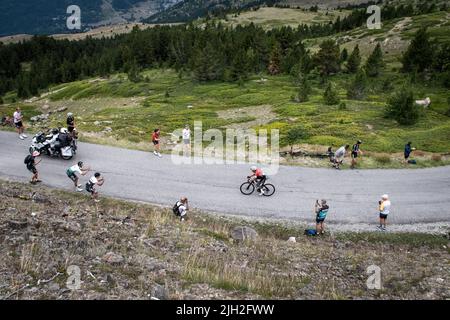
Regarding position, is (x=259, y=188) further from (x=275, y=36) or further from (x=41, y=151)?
(x=275, y=36)

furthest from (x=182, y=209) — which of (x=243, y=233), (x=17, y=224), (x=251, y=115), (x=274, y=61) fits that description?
(x=274, y=61)

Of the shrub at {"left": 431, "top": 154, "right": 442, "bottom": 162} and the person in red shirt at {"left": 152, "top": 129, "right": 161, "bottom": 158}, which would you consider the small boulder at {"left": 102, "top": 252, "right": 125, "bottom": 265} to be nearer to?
the person in red shirt at {"left": 152, "top": 129, "right": 161, "bottom": 158}

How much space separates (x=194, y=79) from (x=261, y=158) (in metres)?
50.6

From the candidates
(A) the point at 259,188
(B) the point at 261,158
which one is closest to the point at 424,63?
(B) the point at 261,158

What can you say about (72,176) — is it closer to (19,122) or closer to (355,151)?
(19,122)

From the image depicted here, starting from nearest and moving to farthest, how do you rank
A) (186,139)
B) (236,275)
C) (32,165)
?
(236,275), (32,165), (186,139)

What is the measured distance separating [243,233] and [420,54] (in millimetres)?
61259

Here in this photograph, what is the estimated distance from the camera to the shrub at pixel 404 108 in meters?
38.9

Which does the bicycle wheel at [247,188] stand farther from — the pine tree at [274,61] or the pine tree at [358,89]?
the pine tree at [274,61]

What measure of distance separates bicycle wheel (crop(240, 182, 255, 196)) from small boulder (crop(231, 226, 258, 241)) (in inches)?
162

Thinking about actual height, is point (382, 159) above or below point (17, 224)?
below

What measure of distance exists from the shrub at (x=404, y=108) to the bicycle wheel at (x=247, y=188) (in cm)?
2357

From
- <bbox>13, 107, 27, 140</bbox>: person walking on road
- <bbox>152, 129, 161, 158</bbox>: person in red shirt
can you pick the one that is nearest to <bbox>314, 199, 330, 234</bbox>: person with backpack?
<bbox>152, 129, 161, 158</bbox>: person in red shirt

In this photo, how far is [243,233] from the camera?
1870 cm
